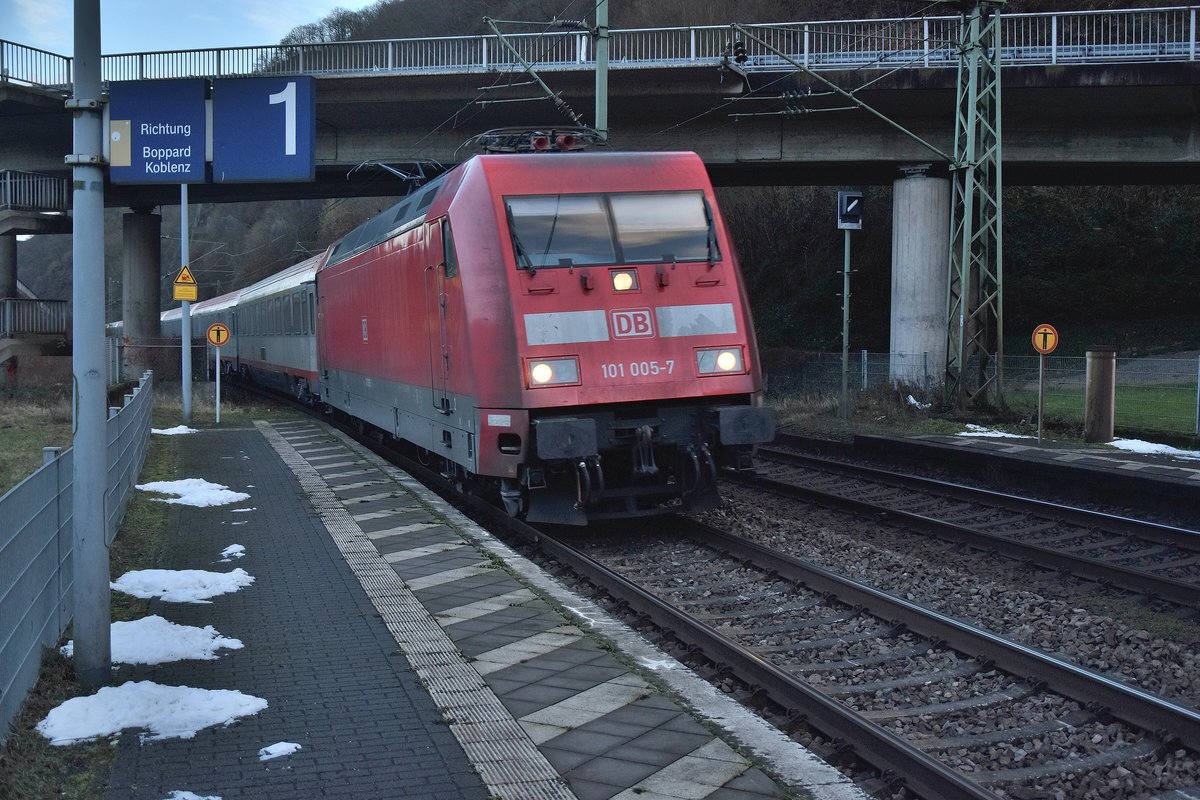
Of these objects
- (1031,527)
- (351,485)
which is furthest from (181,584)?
(1031,527)

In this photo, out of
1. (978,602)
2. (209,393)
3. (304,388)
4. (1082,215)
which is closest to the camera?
(978,602)

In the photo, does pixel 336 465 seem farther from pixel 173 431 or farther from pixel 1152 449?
pixel 1152 449

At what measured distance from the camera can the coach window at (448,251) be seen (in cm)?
1052

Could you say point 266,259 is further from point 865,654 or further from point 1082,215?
point 865,654

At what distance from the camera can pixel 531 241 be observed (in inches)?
396

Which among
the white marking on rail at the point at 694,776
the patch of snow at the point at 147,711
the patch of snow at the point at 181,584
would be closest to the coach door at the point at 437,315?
the patch of snow at the point at 181,584

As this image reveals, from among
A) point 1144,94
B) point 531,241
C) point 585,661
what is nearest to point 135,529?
point 531,241

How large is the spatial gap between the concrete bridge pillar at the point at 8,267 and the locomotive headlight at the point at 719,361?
33911 mm

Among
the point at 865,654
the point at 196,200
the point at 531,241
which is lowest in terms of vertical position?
the point at 865,654

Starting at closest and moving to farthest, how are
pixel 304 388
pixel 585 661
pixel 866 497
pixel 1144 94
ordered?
pixel 585 661 → pixel 866 497 → pixel 1144 94 → pixel 304 388

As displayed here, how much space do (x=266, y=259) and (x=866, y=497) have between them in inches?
2416

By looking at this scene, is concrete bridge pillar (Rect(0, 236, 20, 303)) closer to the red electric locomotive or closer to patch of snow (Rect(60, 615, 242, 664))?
the red electric locomotive

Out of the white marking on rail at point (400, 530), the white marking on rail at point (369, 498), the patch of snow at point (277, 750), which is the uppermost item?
the white marking on rail at point (369, 498)

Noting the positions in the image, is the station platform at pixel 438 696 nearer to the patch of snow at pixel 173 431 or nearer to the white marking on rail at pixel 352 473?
the white marking on rail at pixel 352 473
